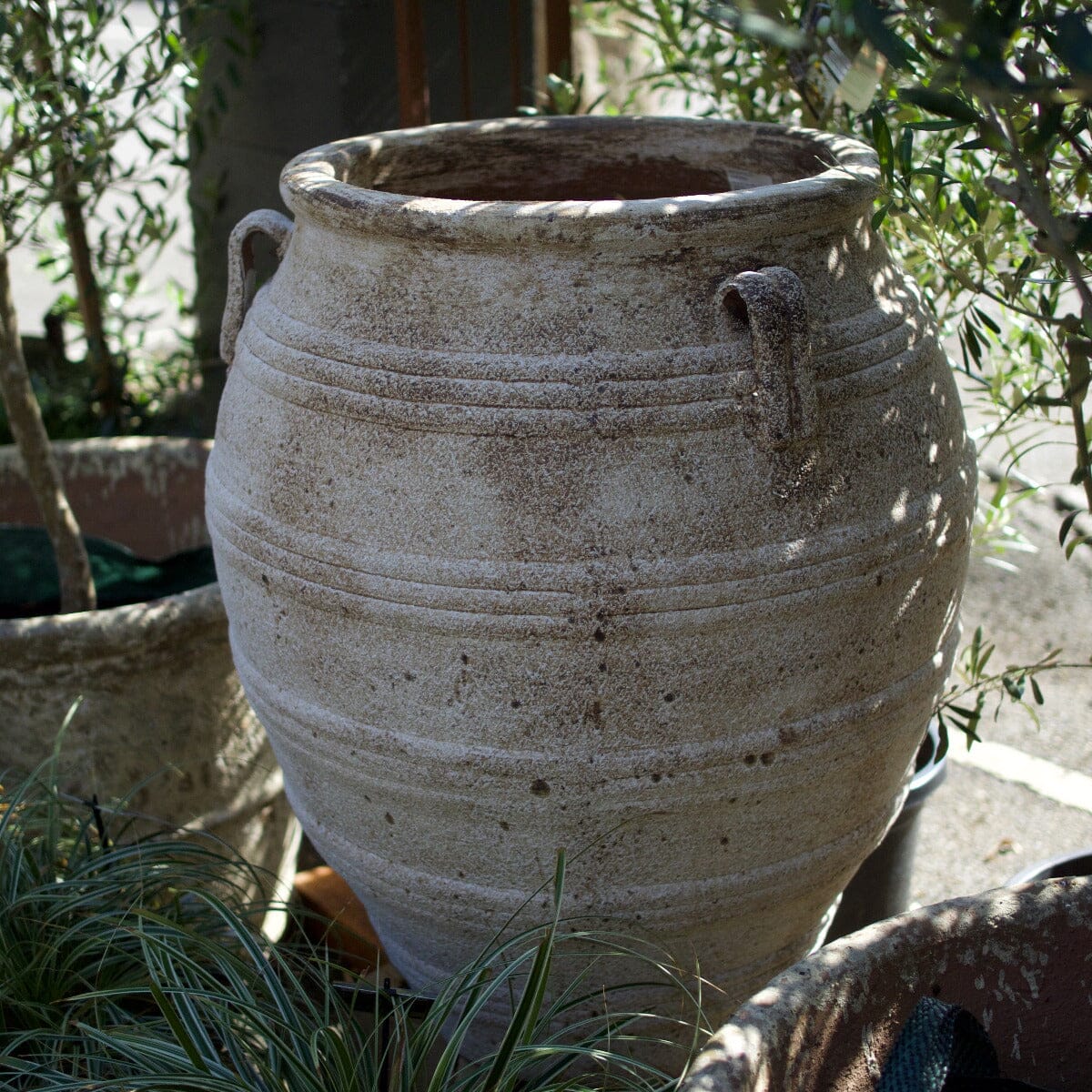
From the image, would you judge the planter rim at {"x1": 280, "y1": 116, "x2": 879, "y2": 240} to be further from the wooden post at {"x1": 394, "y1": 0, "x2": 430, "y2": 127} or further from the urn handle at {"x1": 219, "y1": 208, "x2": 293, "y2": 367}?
the wooden post at {"x1": 394, "y1": 0, "x2": 430, "y2": 127}

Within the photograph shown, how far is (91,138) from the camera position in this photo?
2.51 meters

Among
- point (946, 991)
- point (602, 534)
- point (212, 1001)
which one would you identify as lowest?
point (212, 1001)

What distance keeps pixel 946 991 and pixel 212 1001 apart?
0.84 m

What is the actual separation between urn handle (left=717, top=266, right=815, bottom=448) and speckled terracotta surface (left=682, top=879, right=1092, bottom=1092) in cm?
52

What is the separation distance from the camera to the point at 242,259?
1.80 metres

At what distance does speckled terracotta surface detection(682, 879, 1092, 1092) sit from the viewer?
1.17m

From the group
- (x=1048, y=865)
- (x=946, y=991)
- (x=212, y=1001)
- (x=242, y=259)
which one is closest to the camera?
(x=946, y=991)

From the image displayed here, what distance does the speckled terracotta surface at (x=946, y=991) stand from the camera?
3.84 feet

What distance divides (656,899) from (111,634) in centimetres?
101

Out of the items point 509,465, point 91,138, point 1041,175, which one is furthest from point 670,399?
point 91,138

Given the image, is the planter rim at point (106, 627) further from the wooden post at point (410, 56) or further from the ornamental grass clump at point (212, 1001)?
the wooden post at point (410, 56)

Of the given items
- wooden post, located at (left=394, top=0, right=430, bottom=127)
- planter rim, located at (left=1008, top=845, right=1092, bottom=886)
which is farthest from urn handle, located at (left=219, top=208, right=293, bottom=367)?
planter rim, located at (left=1008, top=845, right=1092, bottom=886)

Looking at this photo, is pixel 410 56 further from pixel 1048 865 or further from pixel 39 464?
pixel 1048 865

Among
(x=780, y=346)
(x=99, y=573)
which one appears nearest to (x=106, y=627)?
(x=99, y=573)
